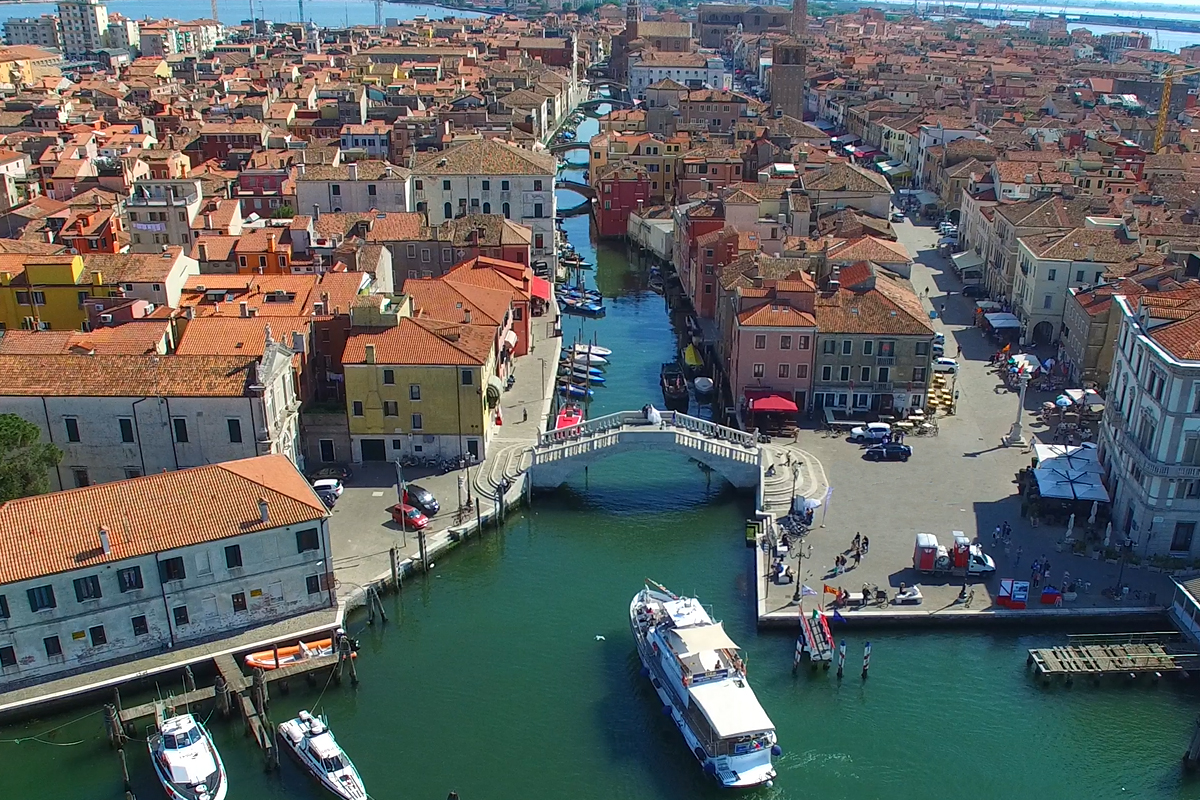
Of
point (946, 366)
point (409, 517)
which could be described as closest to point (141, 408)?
point (409, 517)

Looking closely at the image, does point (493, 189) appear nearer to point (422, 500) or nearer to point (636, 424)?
point (636, 424)

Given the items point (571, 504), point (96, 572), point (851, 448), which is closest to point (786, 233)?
point (851, 448)

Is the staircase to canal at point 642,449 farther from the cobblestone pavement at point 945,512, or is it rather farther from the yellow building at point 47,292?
the yellow building at point 47,292

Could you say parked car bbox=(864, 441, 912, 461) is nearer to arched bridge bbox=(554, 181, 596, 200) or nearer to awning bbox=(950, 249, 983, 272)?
awning bbox=(950, 249, 983, 272)

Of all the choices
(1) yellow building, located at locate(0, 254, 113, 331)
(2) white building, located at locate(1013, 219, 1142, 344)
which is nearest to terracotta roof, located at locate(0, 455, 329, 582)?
(1) yellow building, located at locate(0, 254, 113, 331)

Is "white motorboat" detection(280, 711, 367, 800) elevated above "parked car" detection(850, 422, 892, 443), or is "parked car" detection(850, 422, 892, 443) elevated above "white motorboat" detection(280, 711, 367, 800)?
"parked car" detection(850, 422, 892, 443)

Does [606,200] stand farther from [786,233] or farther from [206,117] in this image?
[206,117]
